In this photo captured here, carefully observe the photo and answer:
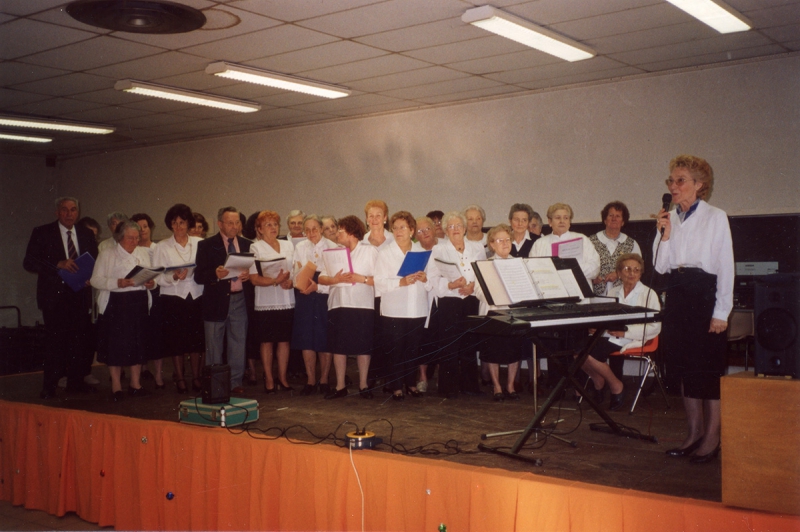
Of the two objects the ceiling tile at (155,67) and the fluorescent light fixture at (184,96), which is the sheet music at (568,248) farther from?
the fluorescent light fixture at (184,96)

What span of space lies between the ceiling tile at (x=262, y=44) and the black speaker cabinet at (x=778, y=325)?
400 centimetres

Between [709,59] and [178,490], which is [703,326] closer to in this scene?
[178,490]

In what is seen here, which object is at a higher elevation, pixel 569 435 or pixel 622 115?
pixel 622 115

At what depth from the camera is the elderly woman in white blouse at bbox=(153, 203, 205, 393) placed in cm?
634

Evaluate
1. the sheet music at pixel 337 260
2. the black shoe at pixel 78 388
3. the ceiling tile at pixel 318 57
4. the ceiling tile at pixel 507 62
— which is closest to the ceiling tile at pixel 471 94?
the ceiling tile at pixel 507 62

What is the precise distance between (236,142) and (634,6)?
713 centimetres

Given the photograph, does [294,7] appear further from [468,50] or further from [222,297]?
[222,297]

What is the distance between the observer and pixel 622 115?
736 centimetres

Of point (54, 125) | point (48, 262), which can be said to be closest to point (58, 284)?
point (48, 262)

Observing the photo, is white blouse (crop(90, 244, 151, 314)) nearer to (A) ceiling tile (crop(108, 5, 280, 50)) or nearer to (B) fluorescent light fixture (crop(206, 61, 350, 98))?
(A) ceiling tile (crop(108, 5, 280, 50))

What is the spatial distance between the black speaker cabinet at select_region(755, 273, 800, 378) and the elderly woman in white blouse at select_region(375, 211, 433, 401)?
9.86 feet

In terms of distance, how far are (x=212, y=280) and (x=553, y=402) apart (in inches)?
125

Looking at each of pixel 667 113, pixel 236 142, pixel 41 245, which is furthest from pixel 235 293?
pixel 236 142

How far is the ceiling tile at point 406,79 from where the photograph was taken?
7.01m
